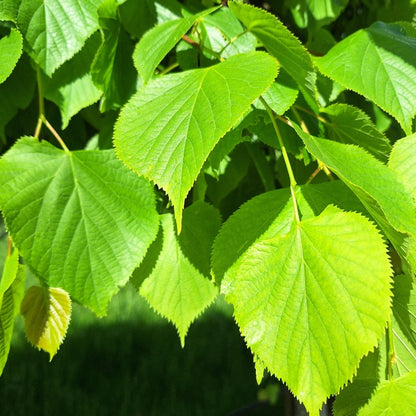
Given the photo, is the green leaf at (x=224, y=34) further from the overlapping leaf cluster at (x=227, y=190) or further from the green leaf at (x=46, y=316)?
the green leaf at (x=46, y=316)

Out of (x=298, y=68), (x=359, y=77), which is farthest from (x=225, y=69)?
(x=359, y=77)

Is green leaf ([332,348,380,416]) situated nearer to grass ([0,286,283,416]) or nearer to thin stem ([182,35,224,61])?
thin stem ([182,35,224,61])

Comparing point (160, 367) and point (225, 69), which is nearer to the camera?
point (225, 69)

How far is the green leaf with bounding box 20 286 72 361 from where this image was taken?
0.76m

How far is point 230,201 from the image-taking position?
3.75ft

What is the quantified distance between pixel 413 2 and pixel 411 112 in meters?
0.62

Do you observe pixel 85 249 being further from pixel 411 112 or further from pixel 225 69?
pixel 411 112


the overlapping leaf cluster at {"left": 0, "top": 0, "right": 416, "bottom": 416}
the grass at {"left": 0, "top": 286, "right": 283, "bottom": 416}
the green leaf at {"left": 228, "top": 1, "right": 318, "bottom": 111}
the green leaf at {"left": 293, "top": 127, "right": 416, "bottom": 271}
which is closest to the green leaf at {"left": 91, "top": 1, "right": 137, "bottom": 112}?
the overlapping leaf cluster at {"left": 0, "top": 0, "right": 416, "bottom": 416}

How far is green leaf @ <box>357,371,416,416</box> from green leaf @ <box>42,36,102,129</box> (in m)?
0.61

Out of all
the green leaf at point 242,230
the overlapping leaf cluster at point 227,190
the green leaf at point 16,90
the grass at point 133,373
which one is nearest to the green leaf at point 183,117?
the overlapping leaf cluster at point 227,190

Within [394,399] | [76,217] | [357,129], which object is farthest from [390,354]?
[76,217]

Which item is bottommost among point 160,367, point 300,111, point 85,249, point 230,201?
point 160,367

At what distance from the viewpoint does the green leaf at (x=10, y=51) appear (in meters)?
0.73

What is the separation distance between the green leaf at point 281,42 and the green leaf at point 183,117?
0.14ft
